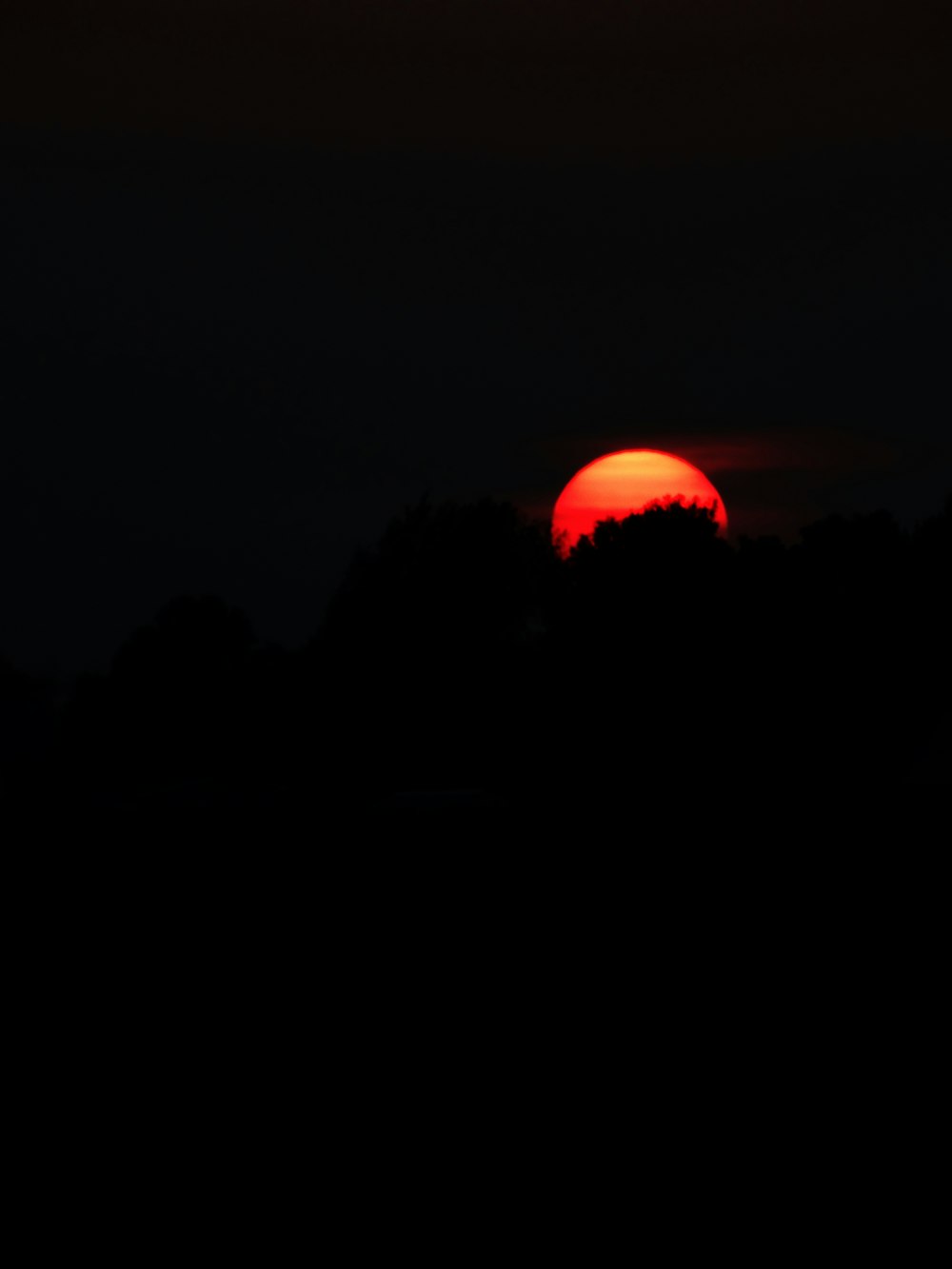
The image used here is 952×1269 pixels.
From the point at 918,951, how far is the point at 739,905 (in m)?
4.04

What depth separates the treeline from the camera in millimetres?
43031

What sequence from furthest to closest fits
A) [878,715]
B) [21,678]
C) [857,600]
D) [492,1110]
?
[21,678] → [857,600] → [878,715] → [492,1110]

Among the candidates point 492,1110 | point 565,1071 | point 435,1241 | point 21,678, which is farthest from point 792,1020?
point 21,678

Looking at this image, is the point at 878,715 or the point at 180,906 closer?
the point at 180,906

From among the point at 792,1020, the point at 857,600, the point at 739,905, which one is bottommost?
the point at 792,1020

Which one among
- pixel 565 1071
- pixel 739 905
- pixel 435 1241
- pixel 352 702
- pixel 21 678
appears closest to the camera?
pixel 435 1241

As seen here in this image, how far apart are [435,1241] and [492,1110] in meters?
2.19

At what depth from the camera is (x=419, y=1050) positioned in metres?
10.6

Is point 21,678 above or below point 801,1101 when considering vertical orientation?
above

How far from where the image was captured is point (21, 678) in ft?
284

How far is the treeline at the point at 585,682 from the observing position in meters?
43.0

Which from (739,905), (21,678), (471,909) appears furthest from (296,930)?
(21,678)

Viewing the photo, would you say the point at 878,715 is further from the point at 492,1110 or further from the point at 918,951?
the point at 492,1110

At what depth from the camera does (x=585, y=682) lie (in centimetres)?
4538
